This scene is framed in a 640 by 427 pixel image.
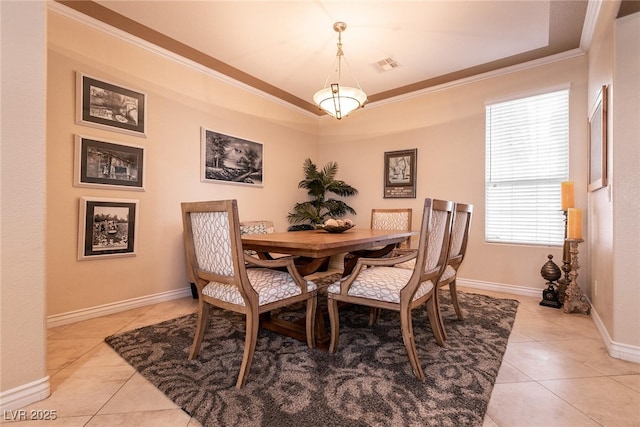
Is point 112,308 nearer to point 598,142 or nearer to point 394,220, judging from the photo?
point 394,220

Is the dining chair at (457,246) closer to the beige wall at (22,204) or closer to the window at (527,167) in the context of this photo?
the window at (527,167)

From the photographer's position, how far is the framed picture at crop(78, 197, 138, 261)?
2584 mm

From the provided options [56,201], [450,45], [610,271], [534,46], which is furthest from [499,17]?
[56,201]

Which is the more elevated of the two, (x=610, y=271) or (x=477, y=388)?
(x=610, y=271)

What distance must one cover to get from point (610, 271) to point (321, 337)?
2.07 m

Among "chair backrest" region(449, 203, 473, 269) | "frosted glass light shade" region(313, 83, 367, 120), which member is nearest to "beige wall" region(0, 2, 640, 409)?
"chair backrest" region(449, 203, 473, 269)

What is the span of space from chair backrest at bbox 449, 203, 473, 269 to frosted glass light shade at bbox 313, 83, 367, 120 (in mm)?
1379

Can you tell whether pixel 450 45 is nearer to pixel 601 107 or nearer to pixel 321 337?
pixel 601 107

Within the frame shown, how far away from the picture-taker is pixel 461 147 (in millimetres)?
3832

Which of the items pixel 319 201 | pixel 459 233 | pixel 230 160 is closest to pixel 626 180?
pixel 459 233

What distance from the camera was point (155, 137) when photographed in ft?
10.1

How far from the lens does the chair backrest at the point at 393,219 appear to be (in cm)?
355

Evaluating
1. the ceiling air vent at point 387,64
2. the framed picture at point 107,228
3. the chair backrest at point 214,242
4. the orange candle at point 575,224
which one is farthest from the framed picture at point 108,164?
the orange candle at point 575,224

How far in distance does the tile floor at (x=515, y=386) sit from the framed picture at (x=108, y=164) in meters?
1.28
